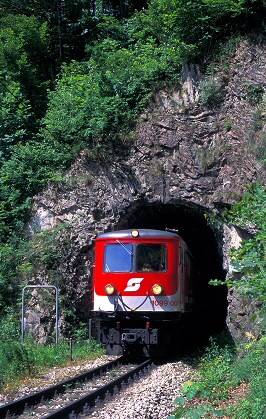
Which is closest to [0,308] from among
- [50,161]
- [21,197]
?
[21,197]

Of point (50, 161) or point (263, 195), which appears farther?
point (50, 161)

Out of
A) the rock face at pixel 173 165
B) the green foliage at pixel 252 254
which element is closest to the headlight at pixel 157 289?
the rock face at pixel 173 165

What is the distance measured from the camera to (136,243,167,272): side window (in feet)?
36.6

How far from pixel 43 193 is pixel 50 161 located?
1163 millimetres

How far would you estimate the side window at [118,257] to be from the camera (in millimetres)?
11227

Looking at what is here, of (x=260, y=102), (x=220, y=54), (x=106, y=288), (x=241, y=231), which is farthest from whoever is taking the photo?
(x=220, y=54)

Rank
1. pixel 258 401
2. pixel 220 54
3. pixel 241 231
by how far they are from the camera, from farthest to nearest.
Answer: pixel 220 54 < pixel 241 231 < pixel 258 401

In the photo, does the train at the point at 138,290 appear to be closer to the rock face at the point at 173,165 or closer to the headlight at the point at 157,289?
the headlight at the point at 157,289

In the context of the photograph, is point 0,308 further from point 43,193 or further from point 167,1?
point 167,1

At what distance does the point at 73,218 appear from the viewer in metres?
14.2

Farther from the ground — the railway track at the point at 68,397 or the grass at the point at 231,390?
the grass at the point at 231,390

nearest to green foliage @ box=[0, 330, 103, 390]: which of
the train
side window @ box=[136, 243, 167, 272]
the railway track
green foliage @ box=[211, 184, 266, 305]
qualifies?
the train

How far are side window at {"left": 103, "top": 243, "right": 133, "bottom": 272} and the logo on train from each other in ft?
0.91

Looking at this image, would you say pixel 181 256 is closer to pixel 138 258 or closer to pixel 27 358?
pixel 138 258
